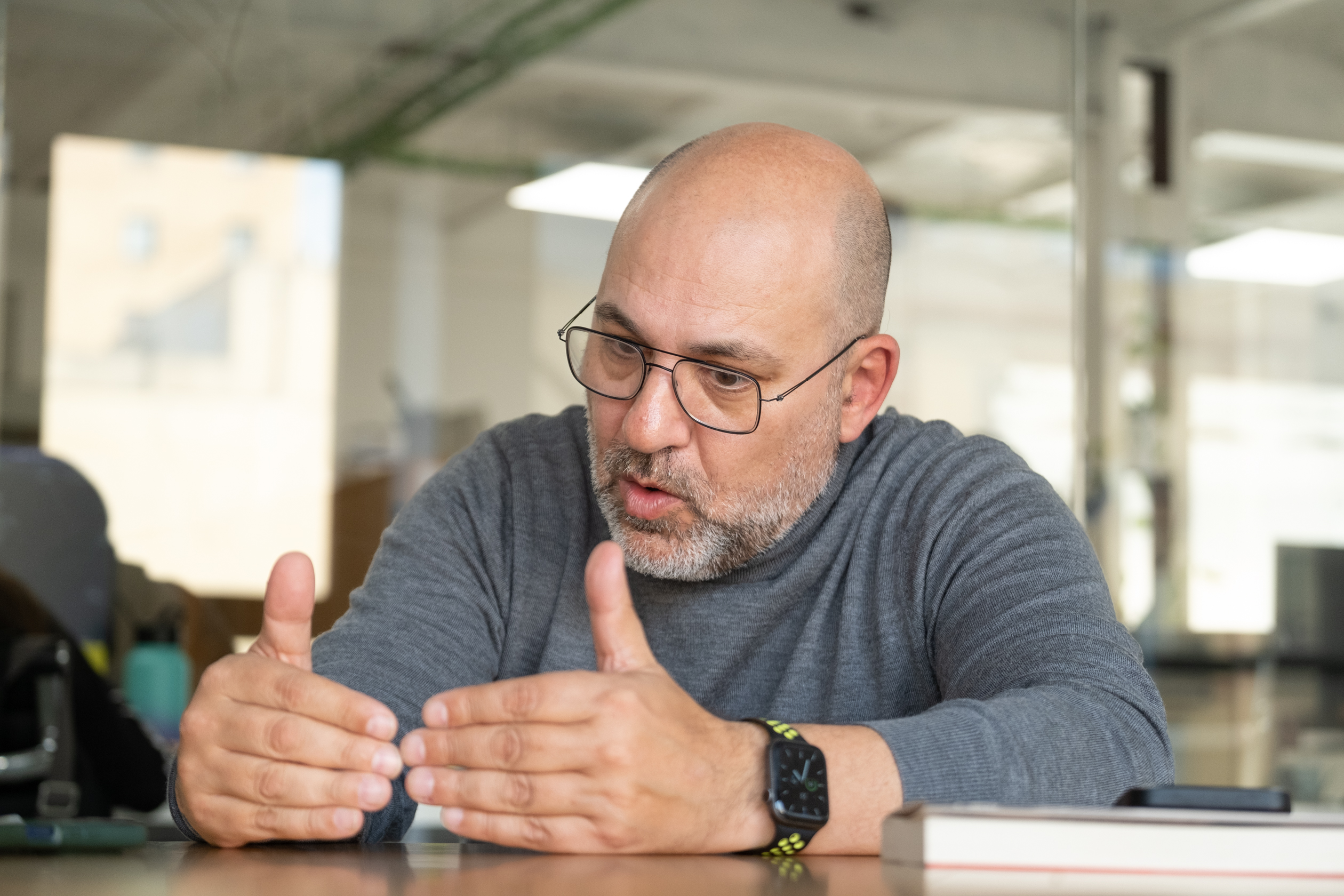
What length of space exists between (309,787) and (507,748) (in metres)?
0.14

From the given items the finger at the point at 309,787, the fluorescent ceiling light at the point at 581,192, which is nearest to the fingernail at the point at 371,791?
the finger at the point at 309,787

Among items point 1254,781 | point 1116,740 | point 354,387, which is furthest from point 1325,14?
point 1116,740

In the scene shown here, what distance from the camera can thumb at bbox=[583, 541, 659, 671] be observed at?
85cm

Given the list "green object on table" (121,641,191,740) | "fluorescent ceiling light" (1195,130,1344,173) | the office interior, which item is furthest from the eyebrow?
"fluorescent ceiling light" (1195,130,1344,173)

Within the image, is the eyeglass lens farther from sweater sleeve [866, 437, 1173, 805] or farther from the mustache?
sweater sleeve [866, 437, 1173, 805]

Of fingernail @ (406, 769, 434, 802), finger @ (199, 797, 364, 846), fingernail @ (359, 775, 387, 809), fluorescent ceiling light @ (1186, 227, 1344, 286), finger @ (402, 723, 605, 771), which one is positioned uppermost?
fluorescent ceiling light @ (1186, 227, 1344, 286)

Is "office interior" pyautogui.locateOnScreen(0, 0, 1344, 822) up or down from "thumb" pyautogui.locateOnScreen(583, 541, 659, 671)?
up

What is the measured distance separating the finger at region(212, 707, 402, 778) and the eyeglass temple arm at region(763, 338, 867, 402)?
0.53 m

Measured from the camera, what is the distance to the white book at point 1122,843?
66 cm

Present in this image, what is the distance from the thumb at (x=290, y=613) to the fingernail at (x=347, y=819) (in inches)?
4.9

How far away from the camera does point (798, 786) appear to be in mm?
820

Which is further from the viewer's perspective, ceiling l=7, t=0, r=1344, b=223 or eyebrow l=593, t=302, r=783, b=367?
ceiling l=7, t=0, r=1344, b=223

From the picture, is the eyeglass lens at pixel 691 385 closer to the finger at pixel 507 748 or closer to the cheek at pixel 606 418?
the cheek at pixel 606 418

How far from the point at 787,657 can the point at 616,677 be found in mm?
494
